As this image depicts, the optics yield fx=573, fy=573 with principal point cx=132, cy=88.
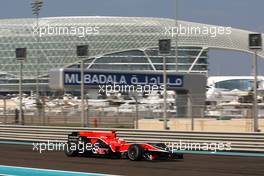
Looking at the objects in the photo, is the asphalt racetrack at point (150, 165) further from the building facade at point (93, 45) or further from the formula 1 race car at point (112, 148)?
the building facade at point (93, 45)

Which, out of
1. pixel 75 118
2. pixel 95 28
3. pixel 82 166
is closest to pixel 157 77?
pixel 75 118

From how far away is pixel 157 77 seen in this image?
2500 centimetres

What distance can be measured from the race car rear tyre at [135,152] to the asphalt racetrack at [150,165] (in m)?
0.18

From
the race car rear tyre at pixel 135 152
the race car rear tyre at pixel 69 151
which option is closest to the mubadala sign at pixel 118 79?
the race car rear tyre at pixel 69 151

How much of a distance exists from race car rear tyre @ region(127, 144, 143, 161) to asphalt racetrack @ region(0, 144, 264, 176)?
184mm

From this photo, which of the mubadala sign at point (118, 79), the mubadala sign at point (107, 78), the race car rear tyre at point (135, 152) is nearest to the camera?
the race car rear tyre at point (135, 152)

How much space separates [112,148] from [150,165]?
205 centimetres

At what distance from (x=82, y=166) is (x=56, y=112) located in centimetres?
1655

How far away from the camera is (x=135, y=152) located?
566 inches

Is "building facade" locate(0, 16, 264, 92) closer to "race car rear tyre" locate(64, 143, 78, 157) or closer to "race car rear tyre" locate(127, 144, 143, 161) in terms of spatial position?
"race car rear tyre" locate(64, 143, 78, 157)

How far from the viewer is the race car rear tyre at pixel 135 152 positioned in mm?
14258

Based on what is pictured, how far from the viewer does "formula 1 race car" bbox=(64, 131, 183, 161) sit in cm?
1427

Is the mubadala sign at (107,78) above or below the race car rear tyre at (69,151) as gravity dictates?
above

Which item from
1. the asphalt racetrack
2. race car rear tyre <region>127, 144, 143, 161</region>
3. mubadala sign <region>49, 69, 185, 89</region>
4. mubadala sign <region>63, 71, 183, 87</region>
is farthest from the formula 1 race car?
mubadala sign <region>63, 71, 183, 87</region>
